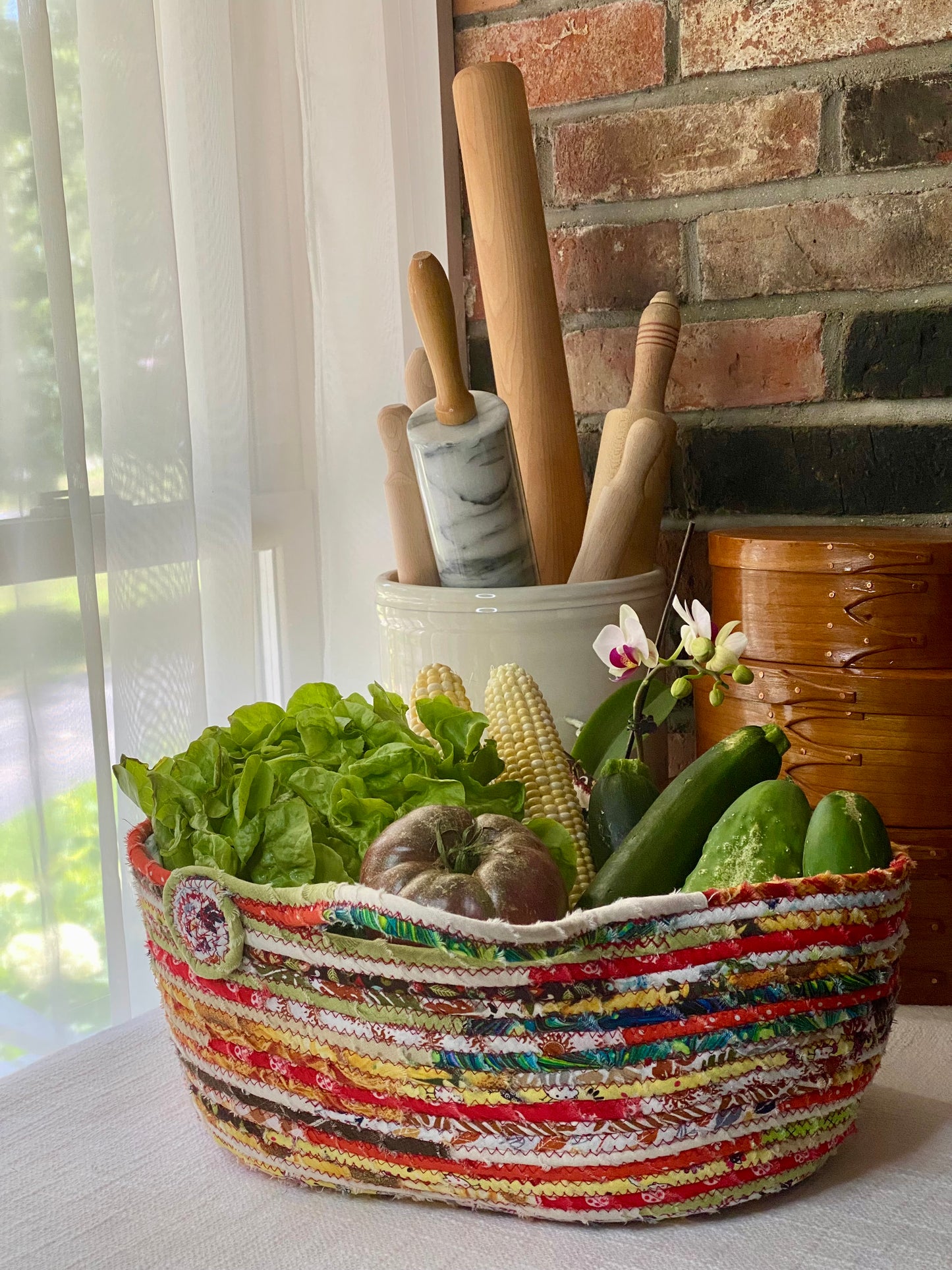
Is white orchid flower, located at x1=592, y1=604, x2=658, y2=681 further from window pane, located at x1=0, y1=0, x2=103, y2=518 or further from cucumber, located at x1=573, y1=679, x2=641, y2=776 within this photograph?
window pane, located at x1=0, y1=0, x2=103, y2=518

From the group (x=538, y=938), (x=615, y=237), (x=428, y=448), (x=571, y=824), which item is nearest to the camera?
(x=538, y=938)

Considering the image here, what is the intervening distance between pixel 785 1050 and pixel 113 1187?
28 cm

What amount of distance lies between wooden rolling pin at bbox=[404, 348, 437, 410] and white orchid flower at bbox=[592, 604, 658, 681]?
1.03 ft

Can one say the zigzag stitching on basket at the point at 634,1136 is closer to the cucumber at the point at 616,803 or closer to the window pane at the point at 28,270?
the cucumber at the point at 616,803

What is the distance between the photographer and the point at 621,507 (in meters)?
0.83

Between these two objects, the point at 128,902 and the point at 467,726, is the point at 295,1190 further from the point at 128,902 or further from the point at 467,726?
the point at 128,902

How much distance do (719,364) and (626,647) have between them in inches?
13.8

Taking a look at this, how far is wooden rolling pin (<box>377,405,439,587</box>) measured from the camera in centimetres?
89

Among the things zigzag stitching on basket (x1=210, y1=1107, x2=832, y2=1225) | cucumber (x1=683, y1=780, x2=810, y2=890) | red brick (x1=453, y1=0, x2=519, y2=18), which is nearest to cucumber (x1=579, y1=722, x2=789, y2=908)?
cucumber (x1=683, y1=780, x2=810, y2=890)

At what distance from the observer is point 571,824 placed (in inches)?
23.6

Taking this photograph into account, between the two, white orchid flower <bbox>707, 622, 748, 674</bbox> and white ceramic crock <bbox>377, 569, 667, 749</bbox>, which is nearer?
white orchid flower <bbox>707, 622, 748, 674</bbox>

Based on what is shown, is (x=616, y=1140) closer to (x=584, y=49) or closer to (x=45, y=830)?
(x=45, y=830)

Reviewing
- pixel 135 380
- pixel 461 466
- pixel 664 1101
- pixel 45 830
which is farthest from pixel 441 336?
pixel 664 1101

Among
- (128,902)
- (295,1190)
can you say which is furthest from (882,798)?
(128,902)
